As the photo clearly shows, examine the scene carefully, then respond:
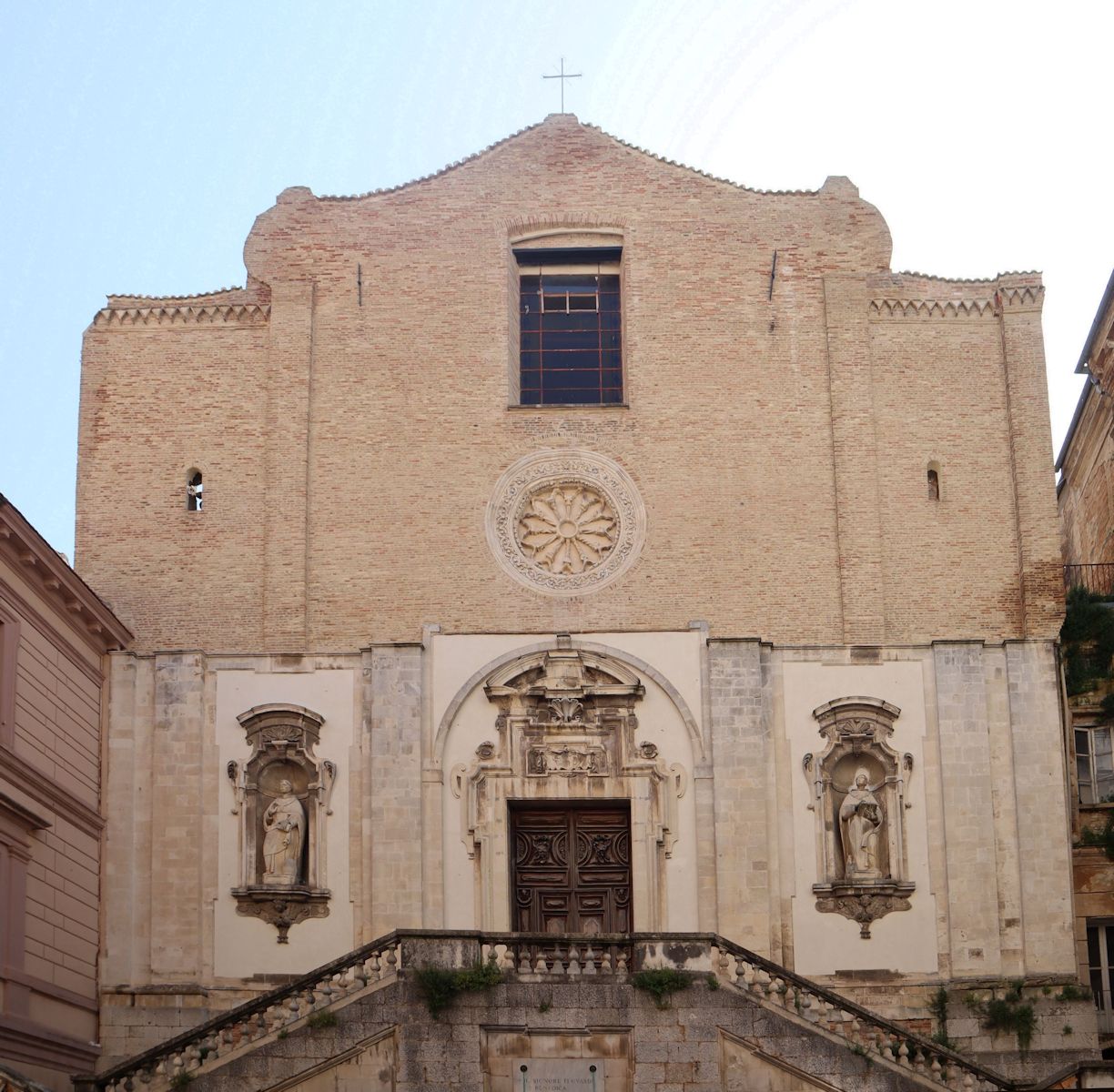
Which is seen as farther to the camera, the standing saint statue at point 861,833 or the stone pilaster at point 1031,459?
the stone pilaster at point 1031,459

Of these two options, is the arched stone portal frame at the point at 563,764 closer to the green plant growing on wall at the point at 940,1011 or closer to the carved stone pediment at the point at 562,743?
the carved stone pediment at the point at 562,743

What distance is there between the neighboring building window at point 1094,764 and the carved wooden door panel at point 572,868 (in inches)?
239

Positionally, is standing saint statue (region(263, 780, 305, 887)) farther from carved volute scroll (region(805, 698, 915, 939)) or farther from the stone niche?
carved volute scroll (region(805, 698, 915, 939))

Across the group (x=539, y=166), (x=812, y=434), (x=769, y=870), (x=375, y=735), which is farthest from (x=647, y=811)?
(x=539, y=166)

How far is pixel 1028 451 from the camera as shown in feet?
93.3

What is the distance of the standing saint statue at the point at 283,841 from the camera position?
26688mm

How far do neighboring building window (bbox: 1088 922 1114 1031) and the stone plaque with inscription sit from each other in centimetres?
753

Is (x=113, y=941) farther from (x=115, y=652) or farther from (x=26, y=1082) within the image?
(x=26, y=1082)

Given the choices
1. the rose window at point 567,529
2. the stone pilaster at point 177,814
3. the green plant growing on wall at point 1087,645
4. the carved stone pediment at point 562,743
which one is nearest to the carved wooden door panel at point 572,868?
the carved stone pediment at point 562,743

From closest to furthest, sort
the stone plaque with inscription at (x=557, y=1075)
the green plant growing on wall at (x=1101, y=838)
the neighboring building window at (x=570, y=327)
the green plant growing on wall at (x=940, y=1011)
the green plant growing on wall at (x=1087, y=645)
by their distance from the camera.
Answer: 1. the stone plaque with inscription at (x=557, y=1075)
2. the green plant growing on wall at (x=940, y=1011)
3. the green plant growing on wall at (x=1101, y=838)
4. the green plant growing on wall at (x=1087, y=645)
5. the neighboring building window at (x=570, y=327)

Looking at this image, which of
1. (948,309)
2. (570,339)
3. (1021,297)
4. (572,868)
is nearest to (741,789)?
(572,868)

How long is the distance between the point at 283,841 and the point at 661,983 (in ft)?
19.0

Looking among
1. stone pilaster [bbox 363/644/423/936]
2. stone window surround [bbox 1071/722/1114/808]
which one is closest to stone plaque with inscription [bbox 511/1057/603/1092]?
stone pilaster [bbox 363/644/423/936]

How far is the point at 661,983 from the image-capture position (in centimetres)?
2320
